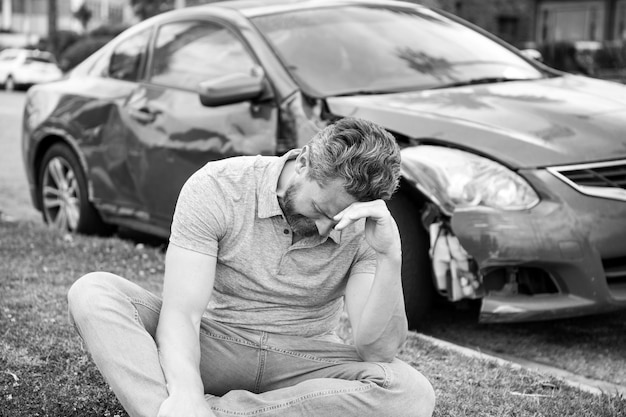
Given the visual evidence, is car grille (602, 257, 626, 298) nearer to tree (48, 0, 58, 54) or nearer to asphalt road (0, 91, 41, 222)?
asphalt road (0, 91, 41, 222)

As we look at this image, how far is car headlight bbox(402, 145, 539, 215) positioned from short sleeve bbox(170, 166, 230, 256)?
1.45 m

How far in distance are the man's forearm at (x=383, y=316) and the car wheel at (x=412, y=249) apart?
1.31 meters

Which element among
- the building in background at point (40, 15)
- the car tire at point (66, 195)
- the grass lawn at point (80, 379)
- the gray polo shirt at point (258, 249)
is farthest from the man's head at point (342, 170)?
the building in background at point (40, 15)

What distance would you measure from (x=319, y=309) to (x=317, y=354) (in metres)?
0.14

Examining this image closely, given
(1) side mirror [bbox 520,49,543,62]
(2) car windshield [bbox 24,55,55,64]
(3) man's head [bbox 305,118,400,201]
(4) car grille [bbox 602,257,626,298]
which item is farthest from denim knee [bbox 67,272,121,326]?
(2) car windshield [bbox 24,55,55,64]

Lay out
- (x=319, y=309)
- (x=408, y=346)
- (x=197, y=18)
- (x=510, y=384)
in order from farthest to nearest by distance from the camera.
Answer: (x=197, y=18)
(x=408, y=346)
(x=510, y=384)
(x=319, y=309)

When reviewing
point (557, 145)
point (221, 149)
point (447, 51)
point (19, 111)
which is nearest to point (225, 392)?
point (557, 145)

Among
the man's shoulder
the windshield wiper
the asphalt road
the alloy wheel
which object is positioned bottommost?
the asphalt road

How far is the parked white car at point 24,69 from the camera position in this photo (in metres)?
31.4

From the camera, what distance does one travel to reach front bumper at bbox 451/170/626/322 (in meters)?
3.96

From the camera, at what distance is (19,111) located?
778 inches

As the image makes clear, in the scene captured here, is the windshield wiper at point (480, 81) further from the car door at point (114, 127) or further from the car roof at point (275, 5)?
the car door at point (114, 127)

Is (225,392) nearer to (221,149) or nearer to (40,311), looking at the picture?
(40,311)

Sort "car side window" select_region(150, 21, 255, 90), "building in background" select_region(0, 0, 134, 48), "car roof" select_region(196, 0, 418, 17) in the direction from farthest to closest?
"building in background" select_region(0, 0, 134, 48)
"car roof" select_region(196, 0, 418, 17)
"car side window" select_region(150, 21, 255, 90)
